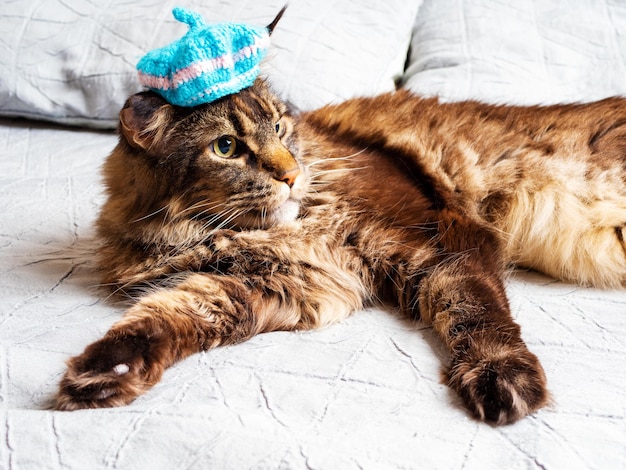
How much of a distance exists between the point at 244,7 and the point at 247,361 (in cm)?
189

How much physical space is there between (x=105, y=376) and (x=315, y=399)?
40cm

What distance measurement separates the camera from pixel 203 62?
1.33m

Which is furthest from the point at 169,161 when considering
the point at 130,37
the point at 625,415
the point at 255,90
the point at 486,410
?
the point at 130,37

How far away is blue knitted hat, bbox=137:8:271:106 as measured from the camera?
1338 millimetres

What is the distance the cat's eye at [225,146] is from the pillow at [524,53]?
130cm

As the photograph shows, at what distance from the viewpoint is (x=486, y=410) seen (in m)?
1.06

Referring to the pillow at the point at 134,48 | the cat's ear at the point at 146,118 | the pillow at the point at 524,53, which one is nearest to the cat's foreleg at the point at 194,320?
the cat's ear at the point at 146,118

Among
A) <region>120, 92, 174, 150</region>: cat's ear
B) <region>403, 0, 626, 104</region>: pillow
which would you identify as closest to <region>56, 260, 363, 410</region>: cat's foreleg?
<region>120, 92, 174, 150</region>: cat's ear

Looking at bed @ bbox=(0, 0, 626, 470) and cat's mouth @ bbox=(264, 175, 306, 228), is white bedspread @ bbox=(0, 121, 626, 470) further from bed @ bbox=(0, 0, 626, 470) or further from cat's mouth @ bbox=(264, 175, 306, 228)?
cat's mouth @ bbox=(264, 175, 306, 228)

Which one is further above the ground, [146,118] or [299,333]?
[146,118]

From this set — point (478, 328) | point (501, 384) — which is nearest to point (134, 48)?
point (478, 328)

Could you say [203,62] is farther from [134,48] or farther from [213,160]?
[134,48]

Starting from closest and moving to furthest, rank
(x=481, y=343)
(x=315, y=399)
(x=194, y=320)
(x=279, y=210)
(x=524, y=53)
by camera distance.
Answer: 1. (x=315, y=399)
2. (x=481, y=343)
3. (x=194, y=320)
4. (x=279, y=210)
5. (x=524, y=53)

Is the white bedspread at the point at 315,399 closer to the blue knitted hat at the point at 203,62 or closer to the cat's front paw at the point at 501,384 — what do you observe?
the cat's front paw at the point at 501,384
